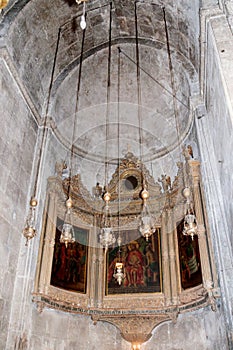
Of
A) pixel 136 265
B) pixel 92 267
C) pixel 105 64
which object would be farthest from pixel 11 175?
pixel 105 64

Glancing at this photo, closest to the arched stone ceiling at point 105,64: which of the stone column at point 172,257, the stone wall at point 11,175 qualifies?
the stone wall at point 11,175

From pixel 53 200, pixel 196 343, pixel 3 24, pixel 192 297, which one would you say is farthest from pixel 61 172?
pixel 196 343

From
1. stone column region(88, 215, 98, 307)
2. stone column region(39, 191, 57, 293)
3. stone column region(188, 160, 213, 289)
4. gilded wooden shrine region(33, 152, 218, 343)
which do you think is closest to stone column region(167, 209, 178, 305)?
gilded wooden shrine region(33, 152, 218, 343)

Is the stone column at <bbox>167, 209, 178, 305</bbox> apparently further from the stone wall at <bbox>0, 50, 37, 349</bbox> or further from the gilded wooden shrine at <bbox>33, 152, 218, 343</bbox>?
the stone wall at <bbox>0, 50, 37, 349</bbox>

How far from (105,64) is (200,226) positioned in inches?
246

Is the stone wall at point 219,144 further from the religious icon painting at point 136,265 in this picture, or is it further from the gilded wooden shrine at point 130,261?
the religious icon painting at point 136,265

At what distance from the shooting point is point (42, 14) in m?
9.36

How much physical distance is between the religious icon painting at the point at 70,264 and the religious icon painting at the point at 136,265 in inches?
29.5

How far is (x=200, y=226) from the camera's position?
8492 millimetres

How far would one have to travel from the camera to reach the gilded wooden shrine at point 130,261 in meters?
8.53

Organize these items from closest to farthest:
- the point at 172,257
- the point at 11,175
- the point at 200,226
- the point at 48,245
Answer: the point at 11,175 → the point at 200,226 → the point at 48,245 → the point at 172,257

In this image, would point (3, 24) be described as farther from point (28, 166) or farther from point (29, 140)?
point (28, 166)

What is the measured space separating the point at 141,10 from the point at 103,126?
13.8 feet

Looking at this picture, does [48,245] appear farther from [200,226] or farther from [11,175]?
[200,226]
